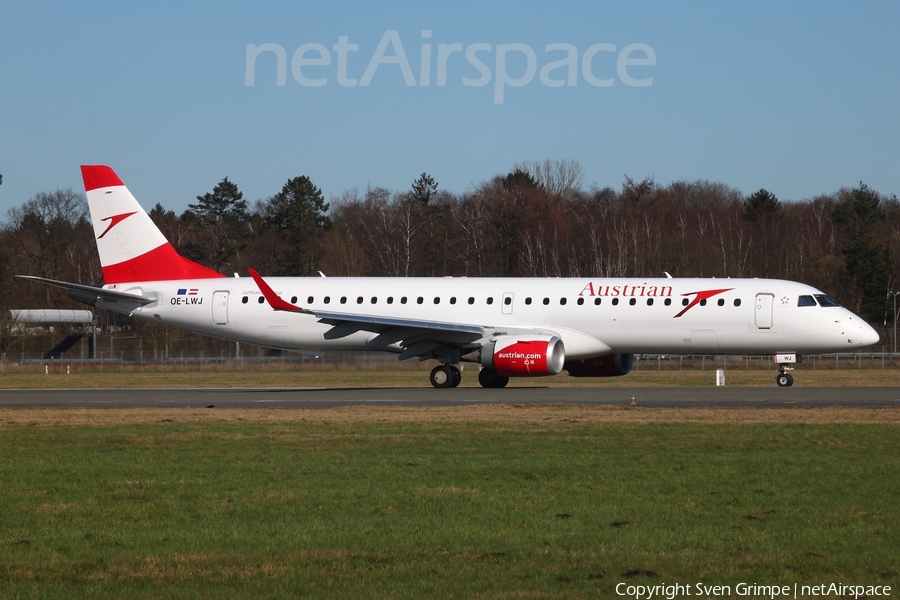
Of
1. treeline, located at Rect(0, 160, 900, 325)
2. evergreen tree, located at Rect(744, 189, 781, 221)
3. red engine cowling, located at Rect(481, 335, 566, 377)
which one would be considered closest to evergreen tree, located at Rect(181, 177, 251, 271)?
treeline, located at Rect(0, 160, 900, 325)

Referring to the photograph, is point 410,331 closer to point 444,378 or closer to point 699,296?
point 444,378

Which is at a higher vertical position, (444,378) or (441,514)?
(444,378)

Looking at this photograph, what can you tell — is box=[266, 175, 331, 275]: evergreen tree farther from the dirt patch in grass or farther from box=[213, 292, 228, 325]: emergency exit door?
the dirt patch in grass

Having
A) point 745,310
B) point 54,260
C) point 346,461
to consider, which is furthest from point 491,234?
point 346,461

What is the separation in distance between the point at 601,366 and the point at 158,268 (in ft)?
47.6

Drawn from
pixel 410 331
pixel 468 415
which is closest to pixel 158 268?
pixel 410 331

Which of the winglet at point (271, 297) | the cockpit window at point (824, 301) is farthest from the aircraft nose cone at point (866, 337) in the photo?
the winglet at point (271, 297)

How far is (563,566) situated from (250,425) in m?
11.8

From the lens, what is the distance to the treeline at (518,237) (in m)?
79.9

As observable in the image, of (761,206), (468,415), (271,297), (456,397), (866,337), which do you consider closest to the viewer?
(468,415)

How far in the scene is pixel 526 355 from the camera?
29.8 meters

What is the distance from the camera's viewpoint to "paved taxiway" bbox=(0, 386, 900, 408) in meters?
25.1

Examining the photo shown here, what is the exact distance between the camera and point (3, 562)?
8164 mm

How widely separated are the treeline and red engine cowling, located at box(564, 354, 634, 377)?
1652 inches
